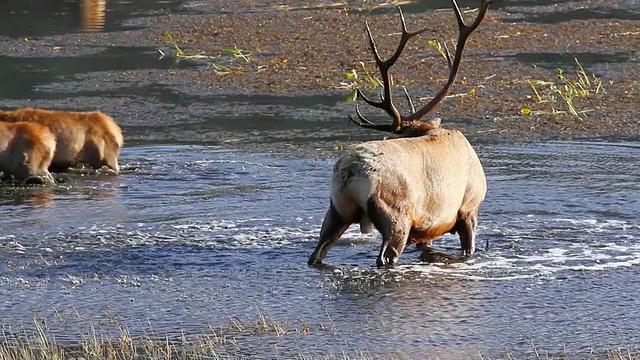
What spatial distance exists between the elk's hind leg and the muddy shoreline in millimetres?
4548

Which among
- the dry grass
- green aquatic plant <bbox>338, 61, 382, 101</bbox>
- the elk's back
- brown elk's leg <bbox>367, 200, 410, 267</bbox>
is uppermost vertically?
the elk's back

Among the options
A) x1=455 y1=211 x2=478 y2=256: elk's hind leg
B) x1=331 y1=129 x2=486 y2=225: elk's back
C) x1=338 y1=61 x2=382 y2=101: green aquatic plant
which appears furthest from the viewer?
x1=338 y1=61 x2=382 y2=101: green aquatic plant

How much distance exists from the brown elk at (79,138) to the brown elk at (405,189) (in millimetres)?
4060

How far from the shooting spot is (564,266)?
30.7ft

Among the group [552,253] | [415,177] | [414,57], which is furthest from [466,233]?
[414,57]

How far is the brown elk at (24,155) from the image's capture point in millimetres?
12789

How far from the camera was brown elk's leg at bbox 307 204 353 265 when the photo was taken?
9.29m

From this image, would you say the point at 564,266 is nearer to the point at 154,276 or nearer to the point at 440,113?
the point at 154,276

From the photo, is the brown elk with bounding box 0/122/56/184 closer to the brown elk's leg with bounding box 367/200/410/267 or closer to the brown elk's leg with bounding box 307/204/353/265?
the brown elk's leg with bounding box 307/204/353/265

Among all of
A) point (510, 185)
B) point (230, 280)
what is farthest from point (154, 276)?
point (510, 185)

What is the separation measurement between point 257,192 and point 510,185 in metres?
2.24

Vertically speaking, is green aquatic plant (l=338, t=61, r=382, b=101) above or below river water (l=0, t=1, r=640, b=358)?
below

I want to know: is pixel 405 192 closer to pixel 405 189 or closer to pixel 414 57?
pixel 405 189

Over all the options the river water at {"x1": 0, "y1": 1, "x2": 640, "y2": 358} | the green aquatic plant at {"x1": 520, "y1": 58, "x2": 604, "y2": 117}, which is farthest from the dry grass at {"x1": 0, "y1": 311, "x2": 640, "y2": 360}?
the green aquatic plant at {"x1": 520, "y1": 58, "x2": 604, "y2": 117}
